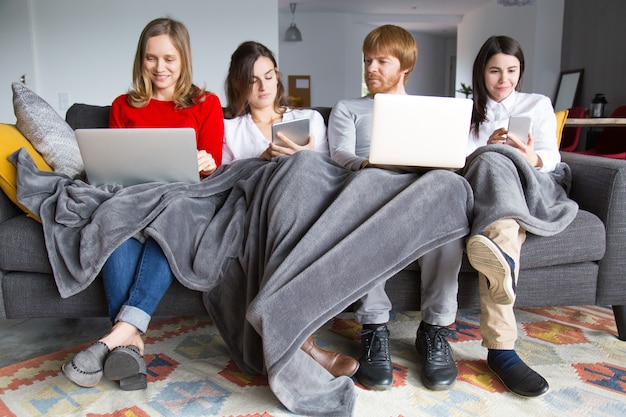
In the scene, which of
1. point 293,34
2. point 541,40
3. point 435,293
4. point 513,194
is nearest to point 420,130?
point 513,194

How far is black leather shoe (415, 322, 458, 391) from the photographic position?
4.38 feet

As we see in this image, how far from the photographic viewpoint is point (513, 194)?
137 cm

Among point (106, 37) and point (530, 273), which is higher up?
point (106, 37)

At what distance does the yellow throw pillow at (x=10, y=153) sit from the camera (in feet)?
4.96

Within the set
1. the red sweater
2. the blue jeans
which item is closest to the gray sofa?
the blue jeans

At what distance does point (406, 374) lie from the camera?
4.66 feet

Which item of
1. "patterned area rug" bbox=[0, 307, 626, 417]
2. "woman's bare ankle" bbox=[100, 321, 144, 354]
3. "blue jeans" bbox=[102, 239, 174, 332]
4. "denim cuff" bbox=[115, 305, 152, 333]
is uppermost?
"blue jeans" bbox=[102, 239, 174, 332]

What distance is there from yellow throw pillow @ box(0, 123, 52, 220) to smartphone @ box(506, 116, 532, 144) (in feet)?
4.70

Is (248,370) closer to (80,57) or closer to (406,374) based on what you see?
(406,374)

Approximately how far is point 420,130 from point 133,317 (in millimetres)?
864

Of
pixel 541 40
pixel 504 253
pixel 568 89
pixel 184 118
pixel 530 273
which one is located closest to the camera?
pixel 504 253

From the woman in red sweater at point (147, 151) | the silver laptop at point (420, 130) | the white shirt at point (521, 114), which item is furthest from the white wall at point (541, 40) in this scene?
the silver laptop at point (420, 130)

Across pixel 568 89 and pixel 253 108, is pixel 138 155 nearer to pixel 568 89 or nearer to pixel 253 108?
pixel 253 108

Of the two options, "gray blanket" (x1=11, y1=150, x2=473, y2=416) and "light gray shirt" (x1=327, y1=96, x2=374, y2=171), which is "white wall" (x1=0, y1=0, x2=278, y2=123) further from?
"gray blanket" (x1=11, y1=150, x2=473, y2=416)
